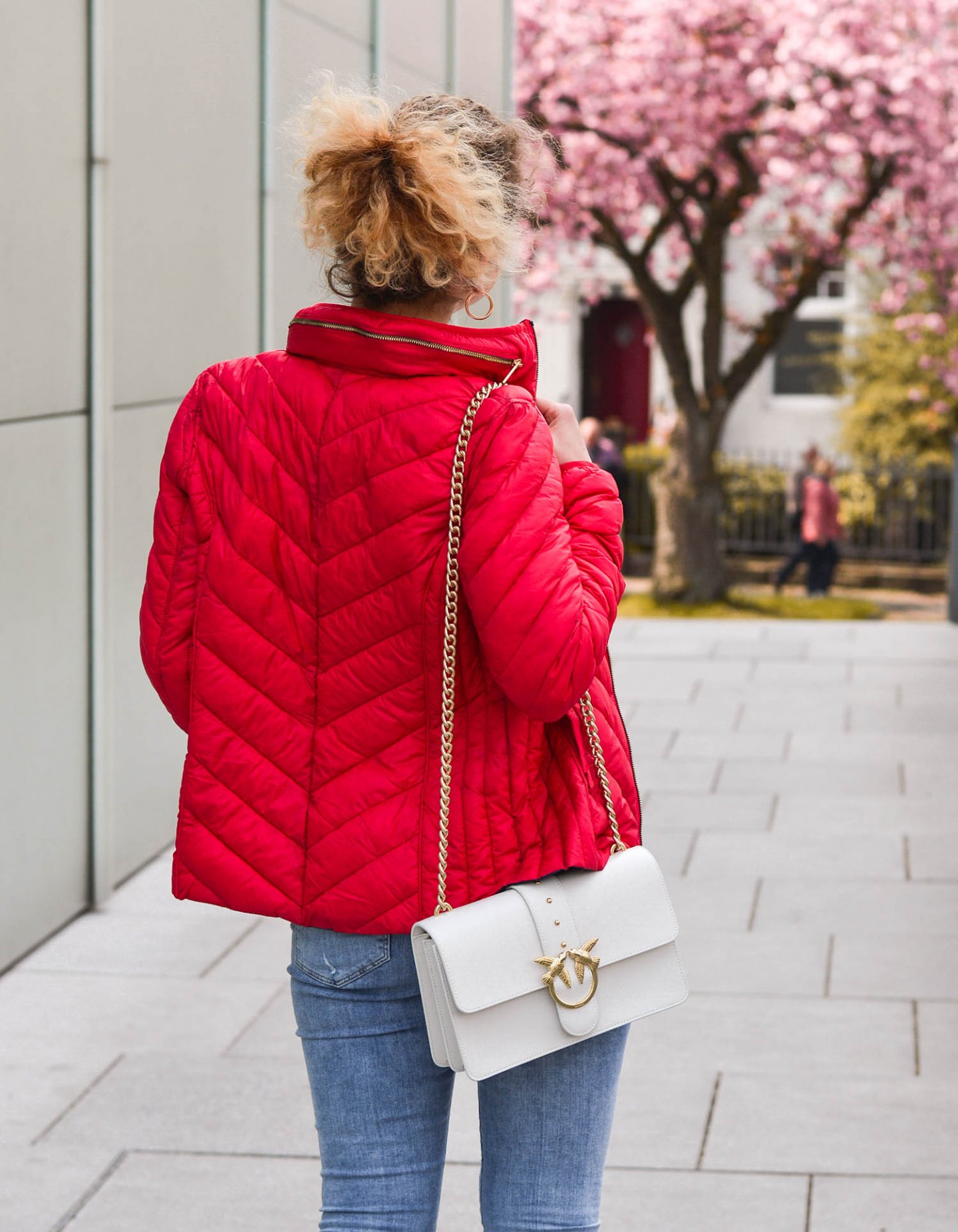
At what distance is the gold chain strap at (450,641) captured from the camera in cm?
188

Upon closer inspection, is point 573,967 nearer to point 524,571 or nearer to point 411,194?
point 524,571

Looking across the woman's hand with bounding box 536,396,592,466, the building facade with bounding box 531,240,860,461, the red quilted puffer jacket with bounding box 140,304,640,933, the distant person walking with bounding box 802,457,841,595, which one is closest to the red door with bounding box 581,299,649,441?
the building facade with bounding box 531,240,860,461

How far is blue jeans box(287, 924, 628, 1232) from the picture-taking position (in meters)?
2.01

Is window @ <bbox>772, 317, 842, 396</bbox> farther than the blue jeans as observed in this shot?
Yes

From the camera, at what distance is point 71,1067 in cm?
410

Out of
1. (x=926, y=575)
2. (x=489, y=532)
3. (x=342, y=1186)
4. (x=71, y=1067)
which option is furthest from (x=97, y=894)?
(x=926, y=575)

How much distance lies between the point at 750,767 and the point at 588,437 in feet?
33.3

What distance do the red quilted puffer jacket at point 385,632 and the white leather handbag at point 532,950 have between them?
16mm

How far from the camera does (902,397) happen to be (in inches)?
888

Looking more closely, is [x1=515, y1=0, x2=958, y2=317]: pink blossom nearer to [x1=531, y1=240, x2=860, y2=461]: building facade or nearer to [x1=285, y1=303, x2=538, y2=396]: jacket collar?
[x1=531, y1=240, x2=860, y2=461]: building facade

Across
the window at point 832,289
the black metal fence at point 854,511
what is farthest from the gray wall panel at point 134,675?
the window at point 832,289

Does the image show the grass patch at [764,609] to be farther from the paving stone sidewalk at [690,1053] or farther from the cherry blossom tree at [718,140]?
the paving stone sidewalk at [690,1053]

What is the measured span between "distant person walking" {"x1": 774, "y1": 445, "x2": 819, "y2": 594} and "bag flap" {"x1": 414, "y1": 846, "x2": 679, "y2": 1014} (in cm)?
1720

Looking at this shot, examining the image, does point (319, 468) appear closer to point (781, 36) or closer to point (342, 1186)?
point (342, 1186)
